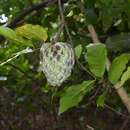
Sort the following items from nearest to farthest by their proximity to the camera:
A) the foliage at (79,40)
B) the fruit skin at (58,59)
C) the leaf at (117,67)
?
the fruit skin at (58,59) < the foliage at (79,40) < the leaf at (117,67)

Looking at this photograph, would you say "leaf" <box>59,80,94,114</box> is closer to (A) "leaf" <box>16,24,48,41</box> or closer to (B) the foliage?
(B) the foliage

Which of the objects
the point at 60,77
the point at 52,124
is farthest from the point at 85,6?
the point at 52,124

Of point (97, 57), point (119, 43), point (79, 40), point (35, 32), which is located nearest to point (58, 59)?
point (35, 32)

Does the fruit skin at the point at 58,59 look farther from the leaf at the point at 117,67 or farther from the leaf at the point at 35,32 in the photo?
the leaf at the point at 117,67

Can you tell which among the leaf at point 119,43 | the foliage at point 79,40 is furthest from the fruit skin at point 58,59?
the leaf at point 119,43

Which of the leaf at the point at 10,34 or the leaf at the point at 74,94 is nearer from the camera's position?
the leaf at the point at 10,34

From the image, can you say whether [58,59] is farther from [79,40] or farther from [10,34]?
[79,40]

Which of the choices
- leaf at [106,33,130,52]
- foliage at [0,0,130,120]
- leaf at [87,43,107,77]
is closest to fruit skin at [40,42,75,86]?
foliage at [0,0,130,120]
